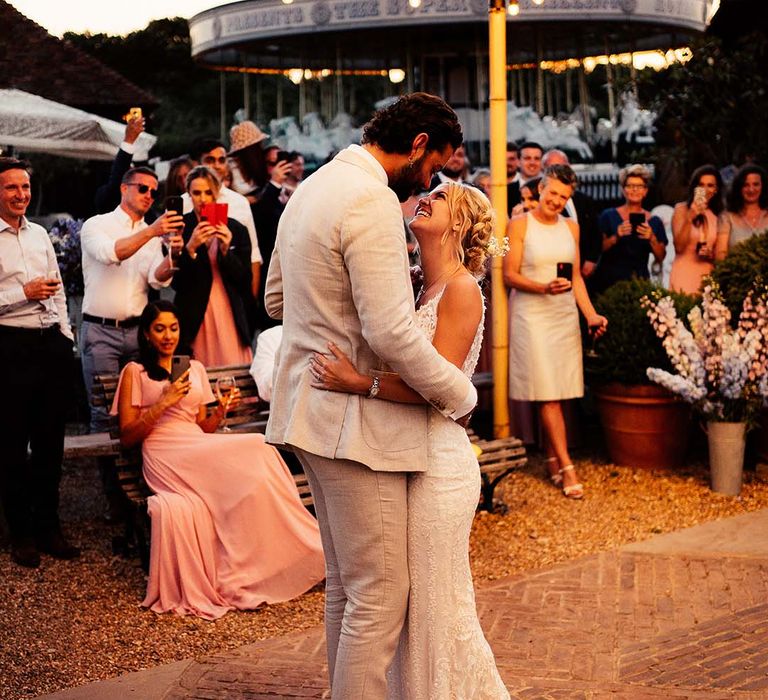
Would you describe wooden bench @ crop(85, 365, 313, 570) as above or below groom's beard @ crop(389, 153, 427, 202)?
below

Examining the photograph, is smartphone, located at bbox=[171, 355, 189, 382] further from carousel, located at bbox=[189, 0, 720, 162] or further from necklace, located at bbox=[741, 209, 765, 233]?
carousel, located at bbox=[189, 0, 720, 162]

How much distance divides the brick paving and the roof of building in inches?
703

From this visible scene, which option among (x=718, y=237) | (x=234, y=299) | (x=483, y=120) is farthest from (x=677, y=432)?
(x=483, y=120)

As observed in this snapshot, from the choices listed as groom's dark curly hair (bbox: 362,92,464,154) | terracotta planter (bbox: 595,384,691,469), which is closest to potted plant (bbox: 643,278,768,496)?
terracotta planter (bbox: 595,384,691,469)

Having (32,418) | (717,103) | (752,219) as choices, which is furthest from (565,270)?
(717,103)

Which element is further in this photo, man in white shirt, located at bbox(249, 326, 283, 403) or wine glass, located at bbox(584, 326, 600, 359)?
wine glass, located at bbox(584, 326, 600, 359)

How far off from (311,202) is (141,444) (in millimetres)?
3113

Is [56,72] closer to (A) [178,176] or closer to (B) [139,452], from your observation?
(A) [178,176]

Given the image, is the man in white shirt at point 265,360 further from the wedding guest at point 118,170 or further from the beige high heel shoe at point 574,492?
the beige high heel shoe at point 574,492

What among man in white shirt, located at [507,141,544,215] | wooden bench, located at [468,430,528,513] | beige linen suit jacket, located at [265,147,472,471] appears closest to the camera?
beige linen suit jacket, located at [265,147,472,471]

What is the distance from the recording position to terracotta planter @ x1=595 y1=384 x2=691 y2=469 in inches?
310

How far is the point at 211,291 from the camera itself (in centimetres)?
733

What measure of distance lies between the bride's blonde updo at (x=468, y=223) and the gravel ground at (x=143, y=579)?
234 centimetres

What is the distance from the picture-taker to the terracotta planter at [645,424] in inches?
310
